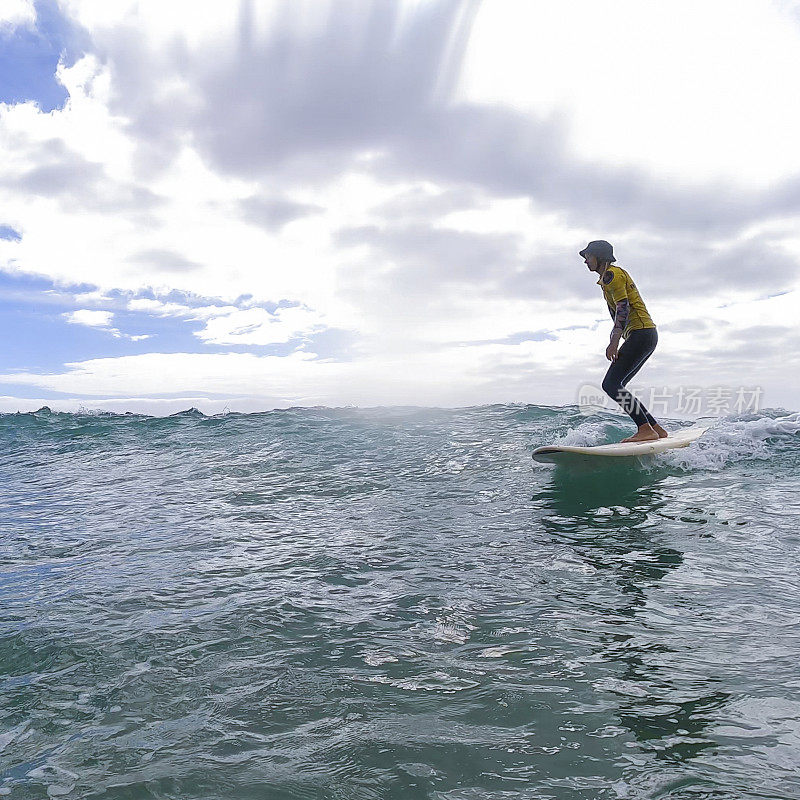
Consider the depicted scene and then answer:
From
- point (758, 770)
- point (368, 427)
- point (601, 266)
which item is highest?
point (601, 266)

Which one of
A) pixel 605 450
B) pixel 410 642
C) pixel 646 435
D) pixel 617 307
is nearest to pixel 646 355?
pixel 617 307

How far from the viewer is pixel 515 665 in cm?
264

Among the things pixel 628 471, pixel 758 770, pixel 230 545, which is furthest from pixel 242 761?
pixel 628 471

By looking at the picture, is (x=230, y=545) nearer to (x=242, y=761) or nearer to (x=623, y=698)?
(x=242, y=761)

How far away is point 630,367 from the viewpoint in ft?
26.4

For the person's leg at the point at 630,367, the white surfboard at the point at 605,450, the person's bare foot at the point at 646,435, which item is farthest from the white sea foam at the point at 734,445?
the person's leg at the point at 630,367

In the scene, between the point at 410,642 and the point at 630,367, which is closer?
the point at 410,642

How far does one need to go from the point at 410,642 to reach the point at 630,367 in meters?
6.23

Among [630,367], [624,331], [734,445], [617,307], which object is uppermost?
[617,307]

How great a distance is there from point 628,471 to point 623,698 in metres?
5.39

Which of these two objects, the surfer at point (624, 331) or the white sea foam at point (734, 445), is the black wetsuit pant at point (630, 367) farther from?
the white sea foam at point (734, 445)

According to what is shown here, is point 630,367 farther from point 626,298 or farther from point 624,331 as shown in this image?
point 626,298

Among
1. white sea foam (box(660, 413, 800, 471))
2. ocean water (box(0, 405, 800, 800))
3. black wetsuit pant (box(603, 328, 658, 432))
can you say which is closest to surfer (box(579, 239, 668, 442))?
black wetsuit pant (box(603, 328, 658, 432))

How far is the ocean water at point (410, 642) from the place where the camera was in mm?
1960
